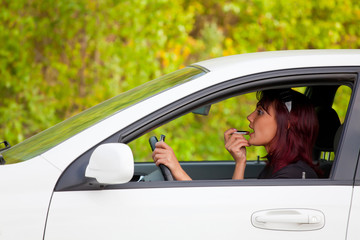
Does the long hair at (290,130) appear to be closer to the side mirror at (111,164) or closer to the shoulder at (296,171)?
the shoulder at (296,171)

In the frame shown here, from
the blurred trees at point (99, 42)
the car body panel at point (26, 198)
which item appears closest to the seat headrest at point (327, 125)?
the car body panel at point (26, 198)

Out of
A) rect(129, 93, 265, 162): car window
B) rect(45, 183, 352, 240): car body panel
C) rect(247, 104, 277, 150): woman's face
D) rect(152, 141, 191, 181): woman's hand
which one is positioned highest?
rect(129, 93, 265, 162): car window

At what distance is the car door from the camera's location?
2137 millimetres

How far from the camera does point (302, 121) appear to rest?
2781mm

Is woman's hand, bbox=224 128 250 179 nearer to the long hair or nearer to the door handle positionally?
the long hair

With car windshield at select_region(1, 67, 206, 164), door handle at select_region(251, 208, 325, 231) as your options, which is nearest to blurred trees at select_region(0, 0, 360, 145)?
car windshield at select_region(1, 67, 206, 164)

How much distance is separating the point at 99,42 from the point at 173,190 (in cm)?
536

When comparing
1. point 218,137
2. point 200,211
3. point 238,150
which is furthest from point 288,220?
point 218,137

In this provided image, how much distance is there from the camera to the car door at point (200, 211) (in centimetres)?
214

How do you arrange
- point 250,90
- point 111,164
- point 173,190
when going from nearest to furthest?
point 111,164, point 173,190, point 250,90

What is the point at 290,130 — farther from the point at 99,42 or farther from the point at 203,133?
the point at 203,133

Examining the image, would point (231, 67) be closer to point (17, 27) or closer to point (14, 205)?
point (14, 205)

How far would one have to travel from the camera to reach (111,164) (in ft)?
6.85

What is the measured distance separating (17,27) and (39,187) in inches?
210
